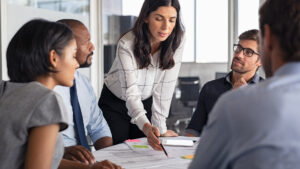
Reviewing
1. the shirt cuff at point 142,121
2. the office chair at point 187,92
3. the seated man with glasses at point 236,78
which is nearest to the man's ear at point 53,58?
the shirt cuff at point 142,121

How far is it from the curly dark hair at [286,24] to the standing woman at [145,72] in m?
1.48

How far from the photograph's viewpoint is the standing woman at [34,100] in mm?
1128

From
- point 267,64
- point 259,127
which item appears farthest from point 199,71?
point 259,127

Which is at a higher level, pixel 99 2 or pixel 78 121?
pixel 99 2

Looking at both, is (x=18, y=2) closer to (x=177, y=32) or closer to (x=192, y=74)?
(x=177, y=32)

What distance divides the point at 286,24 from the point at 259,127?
0.22 m

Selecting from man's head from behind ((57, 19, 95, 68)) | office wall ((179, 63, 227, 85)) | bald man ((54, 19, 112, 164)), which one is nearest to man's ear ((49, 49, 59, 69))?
bald man ((54, 19, 112, 164))

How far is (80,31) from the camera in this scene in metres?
2.01

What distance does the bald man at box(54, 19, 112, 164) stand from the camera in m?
1.63

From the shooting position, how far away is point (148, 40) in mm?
2416

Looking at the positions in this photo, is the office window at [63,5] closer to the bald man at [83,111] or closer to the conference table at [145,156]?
the bald man at [83,111]

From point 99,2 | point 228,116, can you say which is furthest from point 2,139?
point 99,2

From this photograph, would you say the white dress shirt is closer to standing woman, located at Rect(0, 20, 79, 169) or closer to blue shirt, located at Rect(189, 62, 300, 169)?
standing woman, located at Rect(0, 20, 79, 169)

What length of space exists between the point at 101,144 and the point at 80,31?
66 centimetres
